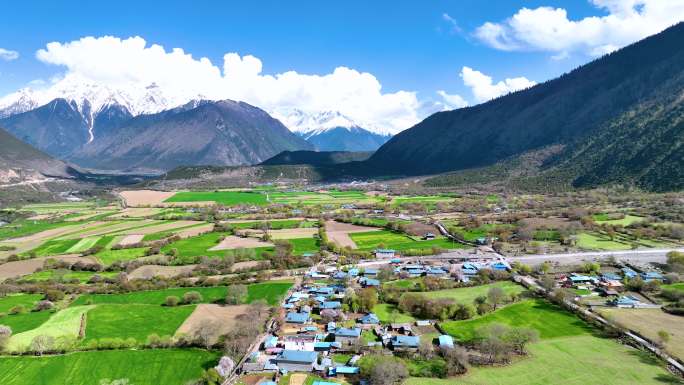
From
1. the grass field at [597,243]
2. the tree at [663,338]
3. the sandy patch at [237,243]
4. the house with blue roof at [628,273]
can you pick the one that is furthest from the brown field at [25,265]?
the grass field at [597,243]

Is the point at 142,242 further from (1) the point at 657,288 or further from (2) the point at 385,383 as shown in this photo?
(1) the point at 657,288

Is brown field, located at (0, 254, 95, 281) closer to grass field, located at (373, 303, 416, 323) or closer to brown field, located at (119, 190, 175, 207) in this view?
grass field, located at (373, 303, 416, 323)

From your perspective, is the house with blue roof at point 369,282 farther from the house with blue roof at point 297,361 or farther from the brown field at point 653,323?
the brown field at point 653,323

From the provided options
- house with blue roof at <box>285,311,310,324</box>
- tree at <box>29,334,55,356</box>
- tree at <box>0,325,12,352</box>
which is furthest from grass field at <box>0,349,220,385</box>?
house with blue roof at <box>285,311,310,324</box>

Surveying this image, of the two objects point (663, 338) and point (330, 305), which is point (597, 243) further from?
point (330, 305)

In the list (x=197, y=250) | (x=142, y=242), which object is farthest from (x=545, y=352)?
(x=142, y=242)
